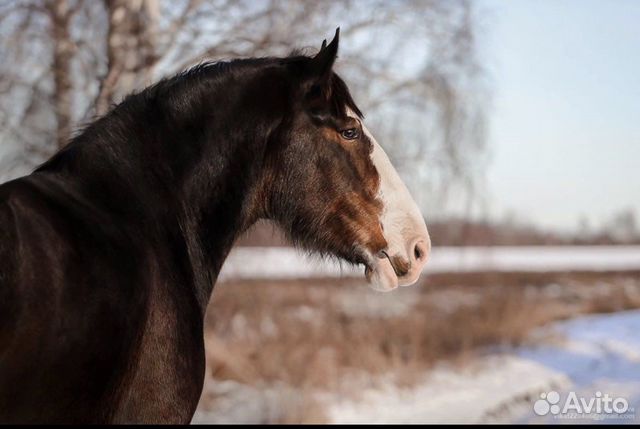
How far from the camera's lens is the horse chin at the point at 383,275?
3100 mm

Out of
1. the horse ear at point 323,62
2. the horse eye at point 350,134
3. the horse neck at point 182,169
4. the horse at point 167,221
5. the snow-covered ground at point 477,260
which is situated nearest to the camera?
the horse at point 167,221

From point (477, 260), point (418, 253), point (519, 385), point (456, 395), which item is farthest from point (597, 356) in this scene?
point (418, 253)

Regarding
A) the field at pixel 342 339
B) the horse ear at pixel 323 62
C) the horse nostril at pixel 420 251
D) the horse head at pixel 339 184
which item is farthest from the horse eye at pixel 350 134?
the field at pixel 342 339

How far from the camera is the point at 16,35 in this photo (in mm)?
6141

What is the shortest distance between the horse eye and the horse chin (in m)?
0.57

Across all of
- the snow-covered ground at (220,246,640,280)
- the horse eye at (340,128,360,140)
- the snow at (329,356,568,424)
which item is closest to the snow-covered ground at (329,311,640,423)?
the snow at (329,356,568,424)

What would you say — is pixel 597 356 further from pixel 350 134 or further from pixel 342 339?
pixel 350 134

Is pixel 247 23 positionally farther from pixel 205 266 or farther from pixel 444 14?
pixel 205 266

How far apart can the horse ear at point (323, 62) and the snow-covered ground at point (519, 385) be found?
18.4ft

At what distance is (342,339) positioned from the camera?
10797mm

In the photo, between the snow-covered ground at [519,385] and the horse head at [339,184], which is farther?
the snow-covered ground at [519,385]

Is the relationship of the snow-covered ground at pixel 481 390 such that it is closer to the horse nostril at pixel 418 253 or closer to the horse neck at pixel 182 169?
the horse nostril at pixel 418 253

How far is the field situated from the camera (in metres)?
8.66

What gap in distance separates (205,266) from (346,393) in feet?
22.4
